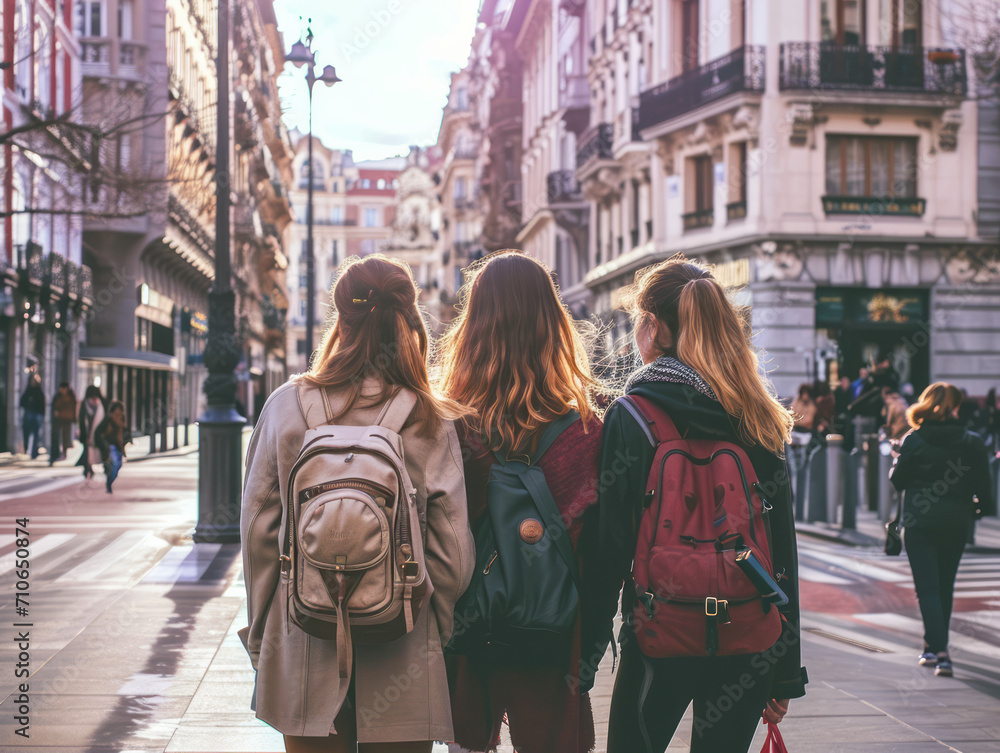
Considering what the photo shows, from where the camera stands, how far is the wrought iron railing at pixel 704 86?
90.9ft

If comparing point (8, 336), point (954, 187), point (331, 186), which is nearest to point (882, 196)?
point (954, 187)

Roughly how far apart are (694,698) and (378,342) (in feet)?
4.36

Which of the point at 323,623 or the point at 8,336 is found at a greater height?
the point at 8,336

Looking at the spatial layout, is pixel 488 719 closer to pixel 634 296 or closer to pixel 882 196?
pixel 634 296

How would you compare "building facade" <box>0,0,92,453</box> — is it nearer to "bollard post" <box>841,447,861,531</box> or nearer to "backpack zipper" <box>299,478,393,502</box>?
"bollard post" <box>841,447,861,531</box>

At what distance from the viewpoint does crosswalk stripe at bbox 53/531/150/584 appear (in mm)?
9219

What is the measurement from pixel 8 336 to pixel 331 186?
351ft

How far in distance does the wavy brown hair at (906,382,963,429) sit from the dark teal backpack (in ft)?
15.7

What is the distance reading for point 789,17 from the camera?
27594 mm

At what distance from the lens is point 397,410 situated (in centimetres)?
300

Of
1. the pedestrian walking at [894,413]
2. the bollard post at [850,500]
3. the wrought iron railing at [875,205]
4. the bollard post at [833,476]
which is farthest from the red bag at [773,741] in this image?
the wrought iron railing at [875,205]

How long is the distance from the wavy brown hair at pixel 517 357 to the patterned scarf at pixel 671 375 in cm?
15

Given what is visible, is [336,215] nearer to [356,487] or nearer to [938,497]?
[938,497]

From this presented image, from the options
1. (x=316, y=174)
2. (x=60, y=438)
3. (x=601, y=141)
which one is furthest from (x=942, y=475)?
(x=316, y=174)
